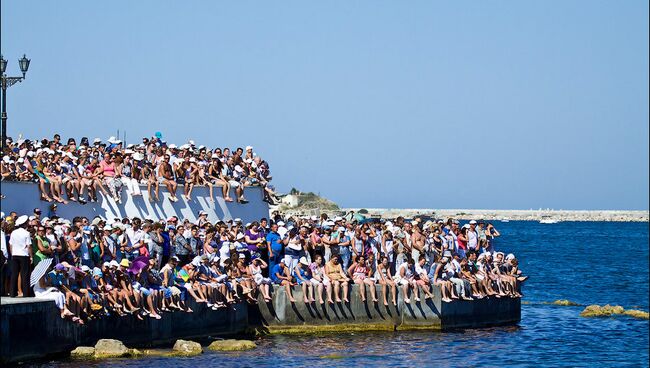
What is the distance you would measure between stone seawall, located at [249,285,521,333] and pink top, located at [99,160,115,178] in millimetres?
5336

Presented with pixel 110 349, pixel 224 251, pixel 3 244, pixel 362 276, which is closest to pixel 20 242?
pixel 3 244

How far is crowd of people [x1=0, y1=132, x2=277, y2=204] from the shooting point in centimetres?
2998

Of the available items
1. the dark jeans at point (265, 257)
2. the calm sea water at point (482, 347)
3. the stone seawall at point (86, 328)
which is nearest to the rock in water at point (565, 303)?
the calm sea water at point (482, 347)

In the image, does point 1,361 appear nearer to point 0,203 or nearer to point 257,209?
point 0,203

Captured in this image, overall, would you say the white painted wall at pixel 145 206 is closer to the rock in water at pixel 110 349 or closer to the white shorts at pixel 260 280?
the white shorts at pixel 260 280

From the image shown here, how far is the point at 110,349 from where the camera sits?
25.5 metres

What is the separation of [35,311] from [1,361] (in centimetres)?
124

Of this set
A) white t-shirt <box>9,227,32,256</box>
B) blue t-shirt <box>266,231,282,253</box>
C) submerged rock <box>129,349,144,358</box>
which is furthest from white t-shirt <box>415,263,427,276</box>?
white t-shirt <box>9,227,32,256</box>

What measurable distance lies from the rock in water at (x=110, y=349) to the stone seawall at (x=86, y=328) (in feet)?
1.36

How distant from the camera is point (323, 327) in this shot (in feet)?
106

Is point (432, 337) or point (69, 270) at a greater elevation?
point (69, 270)

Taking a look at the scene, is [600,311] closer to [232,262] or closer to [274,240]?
[274,240]

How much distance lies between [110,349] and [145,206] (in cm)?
830

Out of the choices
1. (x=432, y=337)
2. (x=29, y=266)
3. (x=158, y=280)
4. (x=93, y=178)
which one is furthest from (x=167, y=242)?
(x=432, y=337)
